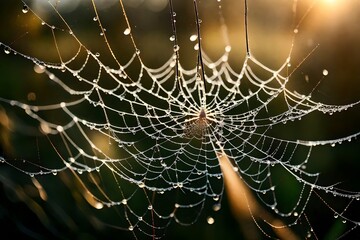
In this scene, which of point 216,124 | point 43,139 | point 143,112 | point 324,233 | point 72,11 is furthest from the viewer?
point 72,11

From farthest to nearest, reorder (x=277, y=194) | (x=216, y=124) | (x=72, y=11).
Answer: (x=72, y=11) < (x=277, y=194) < (x=216, y=124)

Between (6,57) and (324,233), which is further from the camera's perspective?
(6,57)

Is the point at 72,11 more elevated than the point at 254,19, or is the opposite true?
the point at 72,11

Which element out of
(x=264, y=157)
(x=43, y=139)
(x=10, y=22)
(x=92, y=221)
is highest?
(x=10, y=22)

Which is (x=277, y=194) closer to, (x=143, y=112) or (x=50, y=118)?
(x=143, y=112)

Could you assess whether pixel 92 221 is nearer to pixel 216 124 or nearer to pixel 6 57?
pixel 216 124

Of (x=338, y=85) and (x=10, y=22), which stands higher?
(x=10, y=22)

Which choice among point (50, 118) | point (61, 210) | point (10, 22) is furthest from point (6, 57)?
point (61, 210)

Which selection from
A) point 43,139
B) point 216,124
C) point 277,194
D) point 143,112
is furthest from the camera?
point 143,112

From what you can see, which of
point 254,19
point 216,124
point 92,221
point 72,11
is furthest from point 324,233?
point 72,11
